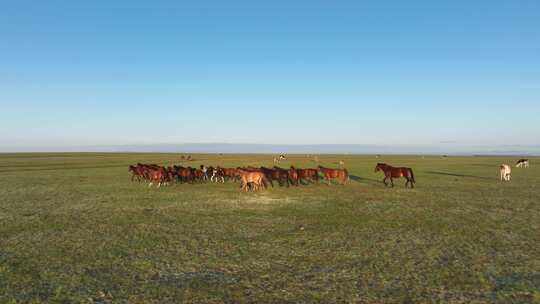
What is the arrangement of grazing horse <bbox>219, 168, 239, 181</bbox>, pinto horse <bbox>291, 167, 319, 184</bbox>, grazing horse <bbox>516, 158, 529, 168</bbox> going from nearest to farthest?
pinto horse <bbox>291, 167, 319, 184</bbox>, grazing horse <bbox>219, 168, 239, 181</bbox>, grazing horse <bbox>516, 158, 529, 168</bbox>

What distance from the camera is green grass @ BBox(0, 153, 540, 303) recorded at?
6.29 m

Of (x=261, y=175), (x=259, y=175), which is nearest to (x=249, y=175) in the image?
(x=259, y=175)

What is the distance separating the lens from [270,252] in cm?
866

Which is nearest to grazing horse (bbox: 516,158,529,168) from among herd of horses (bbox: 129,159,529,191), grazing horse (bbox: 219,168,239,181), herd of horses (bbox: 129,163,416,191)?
herd of horses (bbox: 129,159,529,191)

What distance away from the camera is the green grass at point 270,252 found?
629 centimetres

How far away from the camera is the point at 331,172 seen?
2527 centimetres

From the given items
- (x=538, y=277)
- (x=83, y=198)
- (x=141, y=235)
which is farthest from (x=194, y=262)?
(x=83, y=198)

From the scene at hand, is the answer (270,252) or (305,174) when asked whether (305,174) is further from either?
(270,252)

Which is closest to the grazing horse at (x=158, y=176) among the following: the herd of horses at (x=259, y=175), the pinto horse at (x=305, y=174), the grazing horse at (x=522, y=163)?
the herd of horses at (x=259, y=175)

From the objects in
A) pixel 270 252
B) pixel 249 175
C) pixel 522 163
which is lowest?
pixel 270 252

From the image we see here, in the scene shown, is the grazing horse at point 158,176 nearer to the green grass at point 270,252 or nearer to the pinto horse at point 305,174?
the green grass at point 270,252

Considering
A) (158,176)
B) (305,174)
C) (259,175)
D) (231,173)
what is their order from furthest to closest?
(231,173), (305,174), (158,176), (259,175)

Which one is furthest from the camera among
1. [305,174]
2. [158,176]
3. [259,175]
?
[305,174]

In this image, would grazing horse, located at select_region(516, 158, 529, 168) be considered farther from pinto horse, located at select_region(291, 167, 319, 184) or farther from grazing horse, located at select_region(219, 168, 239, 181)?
grazing horse, located at select_region(219, 168, 239, 181)
